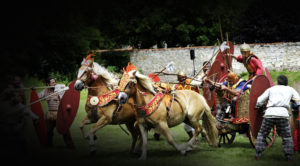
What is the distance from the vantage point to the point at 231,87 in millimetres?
9750

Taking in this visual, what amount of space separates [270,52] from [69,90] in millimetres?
23120

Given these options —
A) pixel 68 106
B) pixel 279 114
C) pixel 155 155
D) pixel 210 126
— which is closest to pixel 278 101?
pixel 279 114

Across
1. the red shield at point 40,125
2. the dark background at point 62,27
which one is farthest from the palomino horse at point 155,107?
the dark background at point 62,27

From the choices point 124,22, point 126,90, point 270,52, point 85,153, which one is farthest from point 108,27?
point 270,52

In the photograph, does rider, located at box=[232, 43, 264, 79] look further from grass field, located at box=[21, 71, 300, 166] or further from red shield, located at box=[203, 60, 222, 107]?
grass field, located at box=[21, 71, 300, 166]

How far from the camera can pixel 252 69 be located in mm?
9320

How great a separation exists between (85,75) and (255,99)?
3.34 metres

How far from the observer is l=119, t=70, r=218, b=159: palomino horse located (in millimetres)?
7984

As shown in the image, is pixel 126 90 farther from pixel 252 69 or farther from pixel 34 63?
pixel 34 63

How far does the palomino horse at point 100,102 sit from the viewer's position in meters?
8.71

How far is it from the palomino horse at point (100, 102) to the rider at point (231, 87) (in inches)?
76.4

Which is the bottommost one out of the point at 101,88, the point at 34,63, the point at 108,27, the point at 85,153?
the point at 85,153

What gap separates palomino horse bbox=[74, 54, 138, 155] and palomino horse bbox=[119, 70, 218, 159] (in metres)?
0.67

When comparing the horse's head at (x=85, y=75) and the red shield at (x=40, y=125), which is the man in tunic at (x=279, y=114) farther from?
the red shield at (x=40, y=125)
